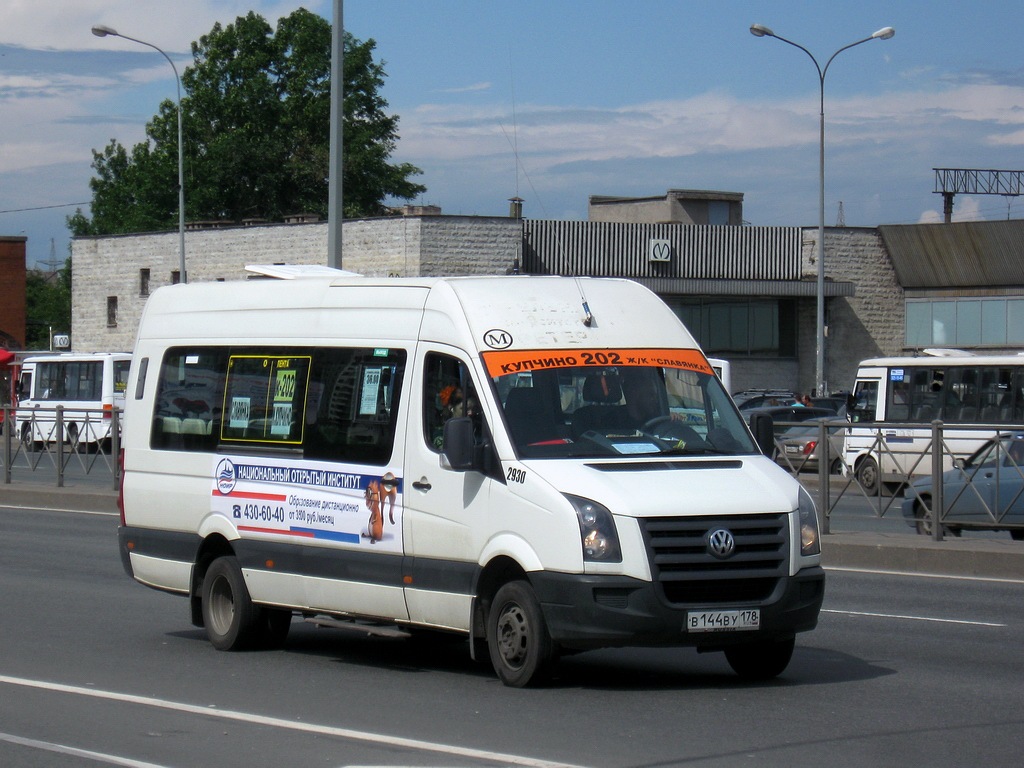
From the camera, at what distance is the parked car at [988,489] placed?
1535 cm

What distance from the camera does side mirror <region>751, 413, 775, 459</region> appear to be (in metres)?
9.30

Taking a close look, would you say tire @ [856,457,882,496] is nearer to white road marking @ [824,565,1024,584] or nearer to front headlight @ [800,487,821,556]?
white road marking @ [824,565,1024,584]

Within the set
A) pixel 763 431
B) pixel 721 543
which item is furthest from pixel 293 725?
pixel 763 431

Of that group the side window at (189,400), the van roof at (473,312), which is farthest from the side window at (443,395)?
the side window at (189,400)

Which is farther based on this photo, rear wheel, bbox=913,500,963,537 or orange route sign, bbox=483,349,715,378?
rear wheel, bbox=913,500,963,537

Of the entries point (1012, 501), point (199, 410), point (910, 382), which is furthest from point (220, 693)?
point (910, 382)

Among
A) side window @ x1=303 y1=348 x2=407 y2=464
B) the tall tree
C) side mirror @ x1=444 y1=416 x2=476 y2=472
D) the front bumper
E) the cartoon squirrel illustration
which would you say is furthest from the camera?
the tall tree

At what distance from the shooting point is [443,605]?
874 cm

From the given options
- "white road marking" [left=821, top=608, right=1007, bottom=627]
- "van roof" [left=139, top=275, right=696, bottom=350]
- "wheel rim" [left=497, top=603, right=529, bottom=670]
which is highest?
"van roof" [left=139, top=275, right=696, bottom=350]

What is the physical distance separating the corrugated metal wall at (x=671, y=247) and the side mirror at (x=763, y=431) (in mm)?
41626

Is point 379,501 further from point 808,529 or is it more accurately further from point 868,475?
point 868,475

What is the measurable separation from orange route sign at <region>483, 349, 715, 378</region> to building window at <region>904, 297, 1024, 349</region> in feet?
148

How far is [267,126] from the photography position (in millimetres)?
72312

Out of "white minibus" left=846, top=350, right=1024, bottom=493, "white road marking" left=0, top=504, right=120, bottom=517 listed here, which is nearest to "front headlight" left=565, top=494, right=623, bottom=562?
"white road marking" left=0, top=504, right=120, bottom=517
